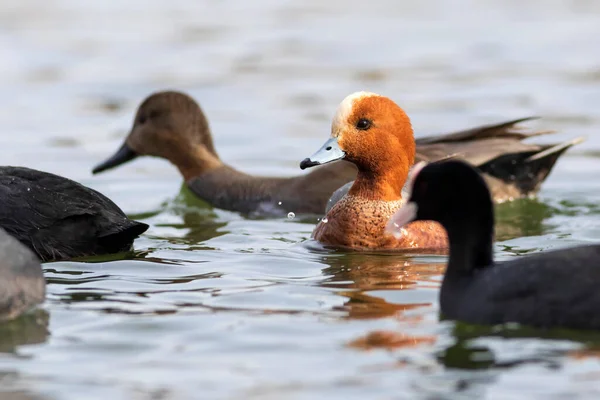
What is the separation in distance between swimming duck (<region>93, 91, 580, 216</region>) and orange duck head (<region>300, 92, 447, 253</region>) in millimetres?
1651

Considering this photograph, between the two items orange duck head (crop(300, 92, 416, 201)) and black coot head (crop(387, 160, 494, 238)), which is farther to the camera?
orange duck head (crop(300, 92, 416, 201))

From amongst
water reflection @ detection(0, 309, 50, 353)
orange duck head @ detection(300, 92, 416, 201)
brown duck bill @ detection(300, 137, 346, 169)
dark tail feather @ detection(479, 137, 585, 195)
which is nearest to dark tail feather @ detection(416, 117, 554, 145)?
dark tail feather @ detection(479, 137, 585, 195)

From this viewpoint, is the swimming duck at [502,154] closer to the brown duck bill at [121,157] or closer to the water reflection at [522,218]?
the water reflection at [522,218]

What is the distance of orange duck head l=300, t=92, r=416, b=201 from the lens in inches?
379

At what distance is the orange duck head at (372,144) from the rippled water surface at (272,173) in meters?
0.64

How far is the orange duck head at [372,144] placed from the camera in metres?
9.62

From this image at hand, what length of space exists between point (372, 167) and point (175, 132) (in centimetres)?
356

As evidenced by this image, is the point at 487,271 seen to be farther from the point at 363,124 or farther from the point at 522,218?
the point at 522,218

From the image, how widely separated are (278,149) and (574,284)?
27.9ft

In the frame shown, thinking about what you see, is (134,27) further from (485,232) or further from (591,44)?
(485,232)

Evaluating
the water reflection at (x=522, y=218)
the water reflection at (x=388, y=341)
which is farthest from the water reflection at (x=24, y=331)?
the water reflection at (x=522, y=218)

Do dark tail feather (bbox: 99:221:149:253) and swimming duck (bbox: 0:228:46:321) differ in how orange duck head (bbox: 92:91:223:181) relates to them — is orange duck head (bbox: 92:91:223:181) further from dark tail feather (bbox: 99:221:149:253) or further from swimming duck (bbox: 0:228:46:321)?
swimming duck (bbox: 0:228:46:321)

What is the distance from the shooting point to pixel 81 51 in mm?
20266

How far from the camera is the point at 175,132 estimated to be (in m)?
12.8
